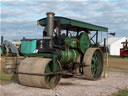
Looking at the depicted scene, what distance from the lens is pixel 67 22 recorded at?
24.5 feet

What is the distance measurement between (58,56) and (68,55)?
0.82 metres

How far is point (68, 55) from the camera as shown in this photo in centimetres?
759

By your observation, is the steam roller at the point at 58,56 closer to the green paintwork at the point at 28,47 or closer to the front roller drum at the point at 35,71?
the front roller drum at the point at 35,71

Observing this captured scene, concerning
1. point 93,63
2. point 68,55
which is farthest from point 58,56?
point 93,63

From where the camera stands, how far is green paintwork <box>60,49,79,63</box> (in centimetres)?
727

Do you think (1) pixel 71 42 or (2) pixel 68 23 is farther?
(1) pixel 71 42

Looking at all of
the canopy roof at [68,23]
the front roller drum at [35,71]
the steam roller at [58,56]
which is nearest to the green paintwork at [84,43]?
the steam roller at [58,56]

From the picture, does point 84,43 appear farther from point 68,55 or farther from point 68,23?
point 68,23

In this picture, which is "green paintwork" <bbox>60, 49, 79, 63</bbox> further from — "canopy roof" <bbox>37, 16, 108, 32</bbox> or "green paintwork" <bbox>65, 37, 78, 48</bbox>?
"canopy roof" <bbox>37, 16, 108, 32</bbox>

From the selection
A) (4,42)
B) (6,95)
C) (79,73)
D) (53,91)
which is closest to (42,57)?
(53,91)

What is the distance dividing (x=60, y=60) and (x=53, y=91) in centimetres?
126

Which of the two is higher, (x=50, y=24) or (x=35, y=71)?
(x=50, y=24)

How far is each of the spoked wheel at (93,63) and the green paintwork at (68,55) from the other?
0.38 metres

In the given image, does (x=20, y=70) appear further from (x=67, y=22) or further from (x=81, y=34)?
(x=81, y=34)
